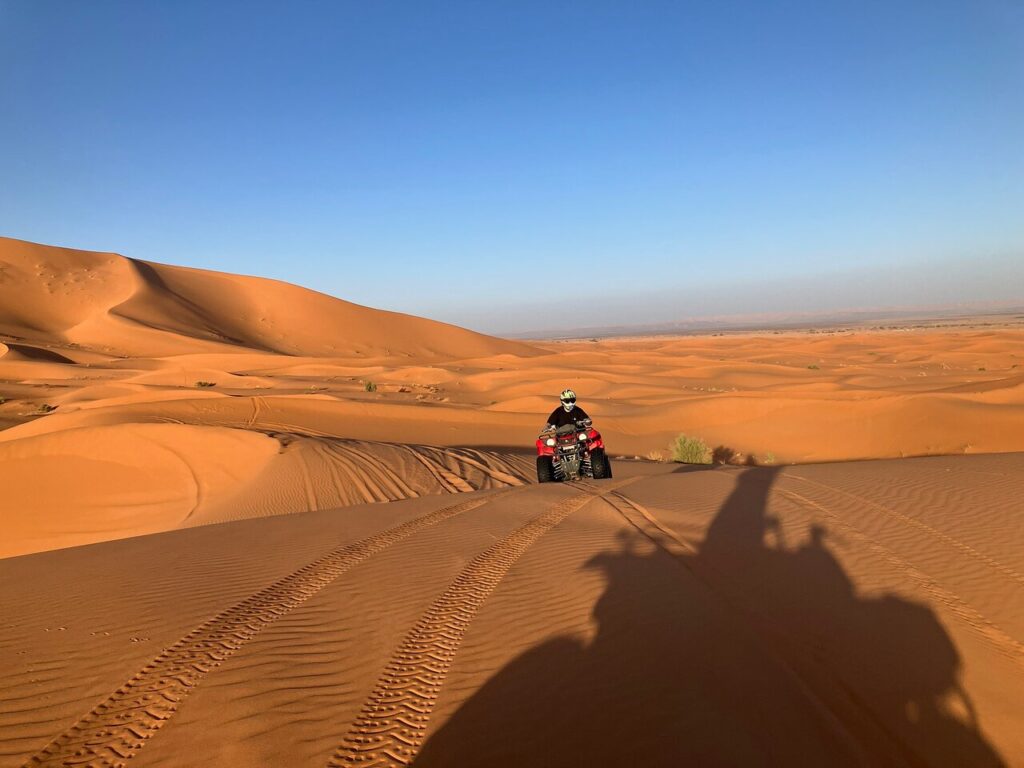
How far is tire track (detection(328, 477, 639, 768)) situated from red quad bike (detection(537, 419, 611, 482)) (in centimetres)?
390

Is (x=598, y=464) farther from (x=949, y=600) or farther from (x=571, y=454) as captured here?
(x=949, y=600)

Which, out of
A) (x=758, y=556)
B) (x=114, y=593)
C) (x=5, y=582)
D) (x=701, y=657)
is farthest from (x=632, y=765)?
(x=5, y=582)

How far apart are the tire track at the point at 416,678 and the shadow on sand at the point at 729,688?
166mm

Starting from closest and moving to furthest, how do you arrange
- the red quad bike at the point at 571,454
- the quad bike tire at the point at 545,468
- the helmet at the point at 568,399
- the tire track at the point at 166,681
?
the tire track at the point at 166,681 < the helmet at the point at 568,399 < the red quad bike at the point at 571,454 < the quad bike tire at the point at 545,468

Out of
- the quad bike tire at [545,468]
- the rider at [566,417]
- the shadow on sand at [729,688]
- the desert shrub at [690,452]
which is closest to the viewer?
the shadow on sand at [729,688]

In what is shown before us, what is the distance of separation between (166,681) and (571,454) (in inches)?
264

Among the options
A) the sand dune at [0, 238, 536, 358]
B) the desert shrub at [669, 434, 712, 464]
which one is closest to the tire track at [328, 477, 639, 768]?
the desert shrub at [669, 434, 712, 464]

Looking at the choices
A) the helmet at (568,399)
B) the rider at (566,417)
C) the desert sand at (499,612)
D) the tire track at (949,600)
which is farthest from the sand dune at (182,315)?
the tire track at (949,600)

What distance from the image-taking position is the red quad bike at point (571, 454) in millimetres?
9336

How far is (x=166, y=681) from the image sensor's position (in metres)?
3.33

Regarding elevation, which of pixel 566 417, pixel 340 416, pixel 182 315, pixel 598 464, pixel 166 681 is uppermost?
pixel 182 315

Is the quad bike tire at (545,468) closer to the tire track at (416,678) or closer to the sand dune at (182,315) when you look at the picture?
the tire track at (416,678)

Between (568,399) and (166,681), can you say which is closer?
(166,681)

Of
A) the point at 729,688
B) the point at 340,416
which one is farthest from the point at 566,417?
the point at 340,416
